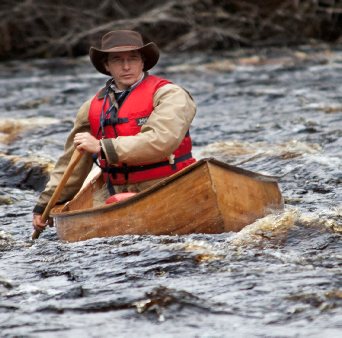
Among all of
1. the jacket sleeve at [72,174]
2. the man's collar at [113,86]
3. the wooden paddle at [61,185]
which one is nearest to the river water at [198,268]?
the wooden paddle at [61,185]

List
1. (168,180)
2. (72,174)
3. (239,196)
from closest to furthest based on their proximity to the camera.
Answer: (168,180) → (239,196) → (72,174)

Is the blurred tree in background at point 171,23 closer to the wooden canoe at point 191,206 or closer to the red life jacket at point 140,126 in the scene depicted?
the red life jacket at point 140,126

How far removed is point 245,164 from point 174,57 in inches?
424

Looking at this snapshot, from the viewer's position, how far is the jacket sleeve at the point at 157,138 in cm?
338

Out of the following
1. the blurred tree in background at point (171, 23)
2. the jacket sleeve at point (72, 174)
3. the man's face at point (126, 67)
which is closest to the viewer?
the man's face at point (126, 67)

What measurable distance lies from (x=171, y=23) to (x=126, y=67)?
14618mm

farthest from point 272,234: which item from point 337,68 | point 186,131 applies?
point 337,68

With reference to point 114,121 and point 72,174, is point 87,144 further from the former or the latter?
point 72,174

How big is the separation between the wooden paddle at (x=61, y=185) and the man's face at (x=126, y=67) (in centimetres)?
65

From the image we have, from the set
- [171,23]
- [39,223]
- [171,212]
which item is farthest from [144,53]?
[171,23]

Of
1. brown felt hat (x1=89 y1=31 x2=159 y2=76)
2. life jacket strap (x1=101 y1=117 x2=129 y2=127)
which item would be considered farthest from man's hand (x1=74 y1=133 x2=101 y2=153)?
brown felt hat (x1=89 y1=31 x2=159 y2=76)

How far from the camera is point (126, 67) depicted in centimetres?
376

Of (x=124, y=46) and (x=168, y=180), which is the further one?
(x=124, y=46)

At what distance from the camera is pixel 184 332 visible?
224 cm
